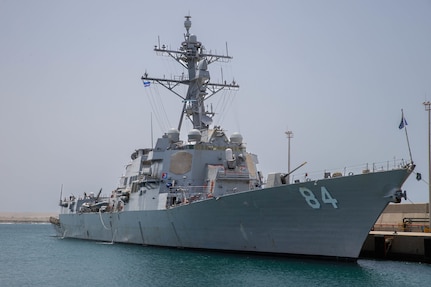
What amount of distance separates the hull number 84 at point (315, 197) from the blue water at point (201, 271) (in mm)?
1993

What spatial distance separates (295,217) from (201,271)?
349 cm

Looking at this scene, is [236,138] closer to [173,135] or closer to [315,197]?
[173,135]

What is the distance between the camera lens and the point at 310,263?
753 inches

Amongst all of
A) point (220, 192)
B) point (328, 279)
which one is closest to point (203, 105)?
point (220, 192)

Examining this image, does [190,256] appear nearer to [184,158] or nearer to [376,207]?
[184,158]

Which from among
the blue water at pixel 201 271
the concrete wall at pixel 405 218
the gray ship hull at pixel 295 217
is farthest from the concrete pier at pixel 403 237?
the gray ship hull at pixel 295 217

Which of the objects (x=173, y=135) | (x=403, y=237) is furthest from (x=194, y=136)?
(x=403, y=237)

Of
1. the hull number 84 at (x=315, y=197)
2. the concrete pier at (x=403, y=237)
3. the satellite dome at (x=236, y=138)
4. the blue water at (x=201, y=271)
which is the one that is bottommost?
the blue water at (x=201, y=271)

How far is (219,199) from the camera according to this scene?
67.0 feet

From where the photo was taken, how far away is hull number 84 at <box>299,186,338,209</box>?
18312mm

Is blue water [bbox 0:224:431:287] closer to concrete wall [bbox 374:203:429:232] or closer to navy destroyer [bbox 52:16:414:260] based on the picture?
navy destroyer [bbox 52:16:414:260]

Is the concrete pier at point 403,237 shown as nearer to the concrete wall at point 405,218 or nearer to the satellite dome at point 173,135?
the concrete wall at point 405,218

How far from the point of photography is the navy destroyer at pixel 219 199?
18.2 meters

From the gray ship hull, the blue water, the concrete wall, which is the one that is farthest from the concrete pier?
the gray ship hull
